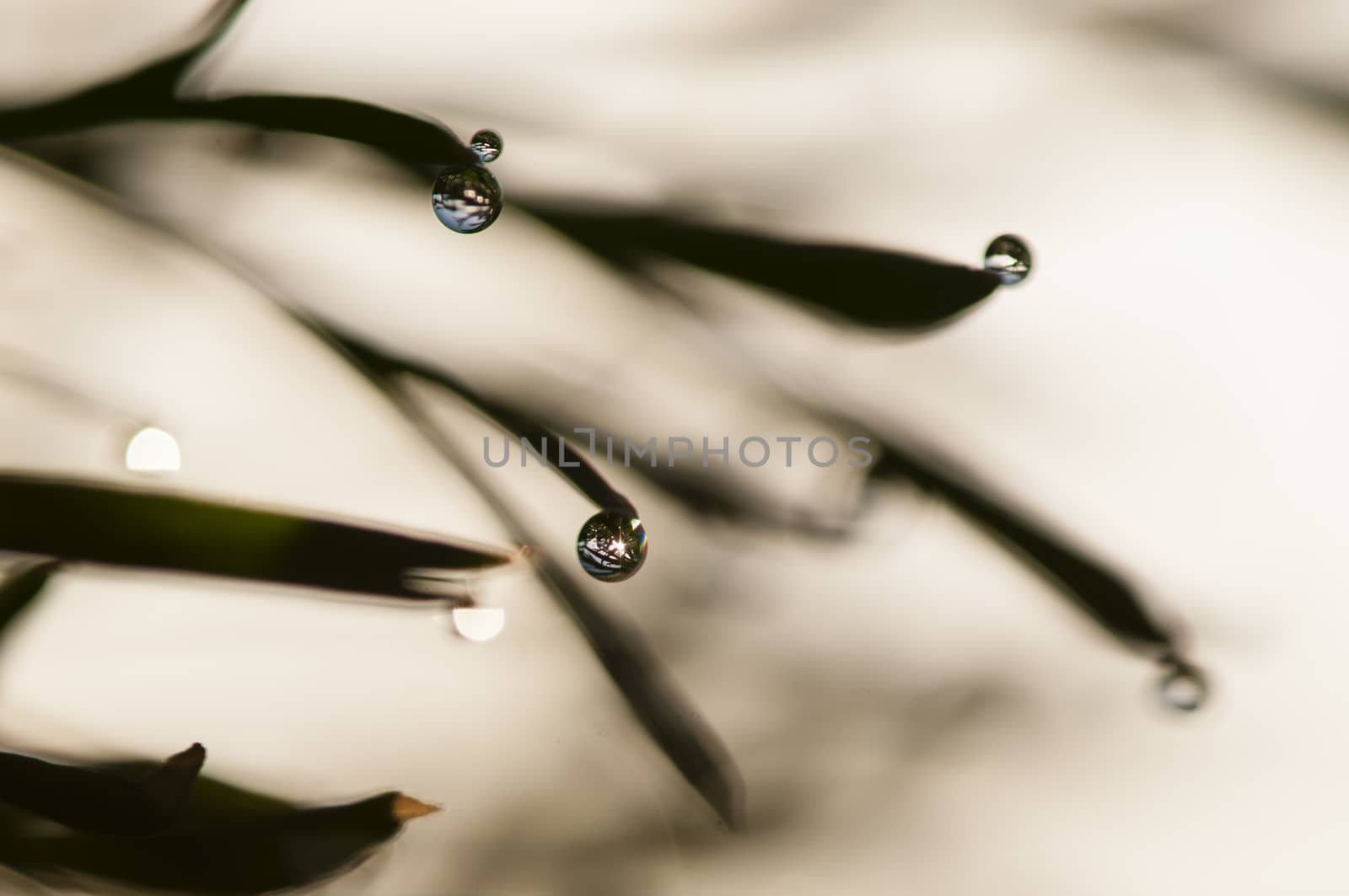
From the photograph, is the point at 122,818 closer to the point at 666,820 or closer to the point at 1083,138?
the point at 666,820

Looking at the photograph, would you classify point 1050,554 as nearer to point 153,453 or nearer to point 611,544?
point 611,544

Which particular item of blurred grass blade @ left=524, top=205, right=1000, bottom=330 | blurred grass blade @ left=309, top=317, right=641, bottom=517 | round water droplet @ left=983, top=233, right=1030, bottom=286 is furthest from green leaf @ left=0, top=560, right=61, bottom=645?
round water droplet @ left=983, top=233, right=1030, bottom=286

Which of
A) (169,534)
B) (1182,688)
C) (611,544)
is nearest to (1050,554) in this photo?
(1182,688)

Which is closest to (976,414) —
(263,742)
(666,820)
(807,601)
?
(807,601)

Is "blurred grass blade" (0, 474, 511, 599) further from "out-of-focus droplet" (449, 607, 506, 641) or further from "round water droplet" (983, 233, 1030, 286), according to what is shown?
"round water droplet" (983, 233, 1030, 286)

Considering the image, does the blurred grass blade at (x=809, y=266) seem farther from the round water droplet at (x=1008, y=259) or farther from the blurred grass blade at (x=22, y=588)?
the blurred grass blade at (x=22, y=588)
